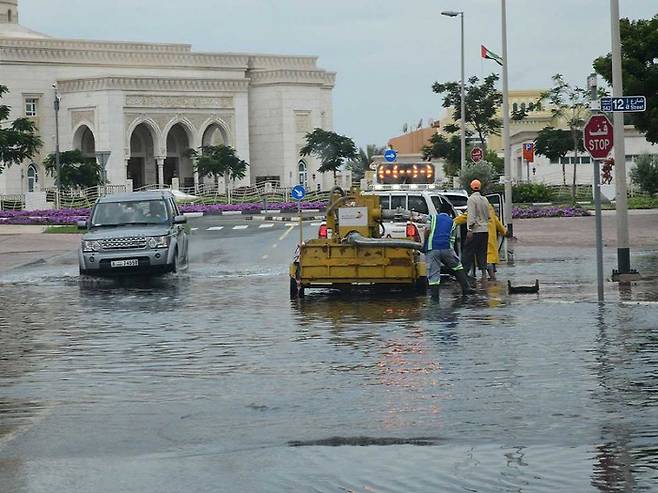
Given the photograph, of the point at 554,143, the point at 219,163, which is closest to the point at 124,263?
the point at 554,143

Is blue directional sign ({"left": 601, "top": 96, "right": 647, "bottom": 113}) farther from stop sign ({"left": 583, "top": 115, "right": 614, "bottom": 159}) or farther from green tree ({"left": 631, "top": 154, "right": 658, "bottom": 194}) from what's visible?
green tree ({"left": 631, "top": 154, "right": 658, "bottom": 194})

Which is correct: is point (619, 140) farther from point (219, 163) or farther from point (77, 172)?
point (219, 163)

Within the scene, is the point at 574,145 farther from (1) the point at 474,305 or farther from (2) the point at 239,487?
(2) the point at 239,487

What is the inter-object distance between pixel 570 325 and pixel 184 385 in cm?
627

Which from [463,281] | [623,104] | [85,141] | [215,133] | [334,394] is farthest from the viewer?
[215,133]

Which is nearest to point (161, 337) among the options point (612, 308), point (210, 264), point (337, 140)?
point (612, 308)

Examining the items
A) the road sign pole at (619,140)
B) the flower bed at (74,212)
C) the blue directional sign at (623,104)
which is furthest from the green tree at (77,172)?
the blue directional sign at (623,104)

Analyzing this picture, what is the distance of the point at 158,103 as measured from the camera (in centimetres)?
11188

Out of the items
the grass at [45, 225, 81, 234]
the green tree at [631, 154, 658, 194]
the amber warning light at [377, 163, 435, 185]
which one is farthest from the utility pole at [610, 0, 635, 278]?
the green tree at [631, 154, 658, 194]

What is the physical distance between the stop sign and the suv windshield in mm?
10600

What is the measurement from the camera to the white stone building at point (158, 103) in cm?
10950

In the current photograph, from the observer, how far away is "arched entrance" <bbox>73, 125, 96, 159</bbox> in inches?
4392

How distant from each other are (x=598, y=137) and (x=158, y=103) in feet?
302

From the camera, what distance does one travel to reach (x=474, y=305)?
2170 cm
